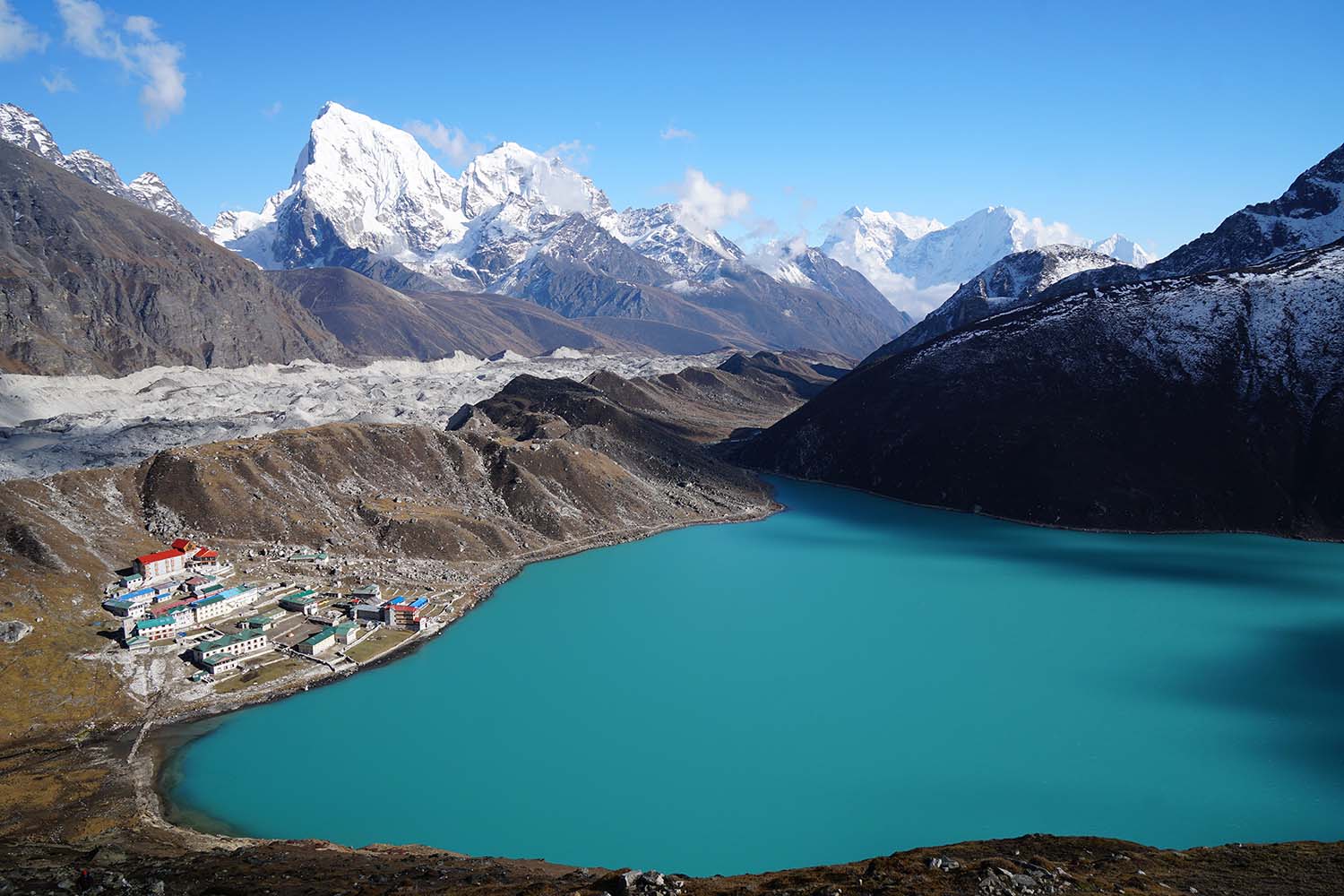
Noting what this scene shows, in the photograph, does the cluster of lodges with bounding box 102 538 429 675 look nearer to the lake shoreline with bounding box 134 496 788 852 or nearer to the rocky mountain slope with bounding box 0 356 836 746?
the rocky mountain slope with bounding box 0 356 836 746

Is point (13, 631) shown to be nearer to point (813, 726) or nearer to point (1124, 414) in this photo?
point (813, 726)

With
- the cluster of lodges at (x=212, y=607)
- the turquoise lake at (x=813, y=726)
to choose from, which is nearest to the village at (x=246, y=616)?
the cluster of lodges at (x=212, y=607)

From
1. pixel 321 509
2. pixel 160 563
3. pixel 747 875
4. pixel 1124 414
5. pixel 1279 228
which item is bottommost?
pixel 747 875

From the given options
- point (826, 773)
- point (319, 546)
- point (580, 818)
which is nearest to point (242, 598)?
point (319, 546)

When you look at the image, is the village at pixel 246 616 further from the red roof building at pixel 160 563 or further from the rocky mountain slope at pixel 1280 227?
the rocky mountain slope at pixel 1280 227

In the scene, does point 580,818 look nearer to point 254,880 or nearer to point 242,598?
point 254,880

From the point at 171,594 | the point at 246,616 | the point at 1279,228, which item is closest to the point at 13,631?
the point at 171,594
